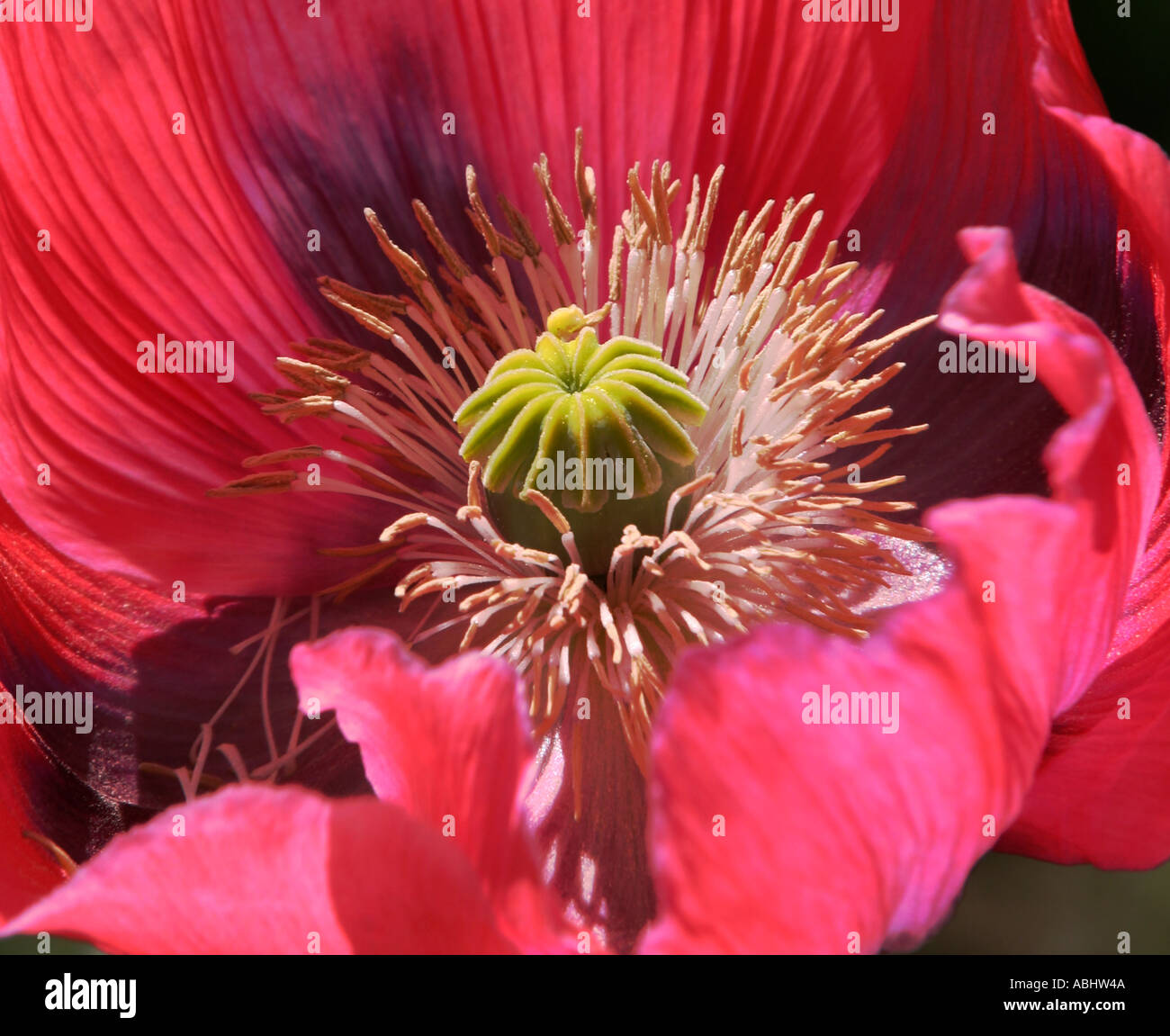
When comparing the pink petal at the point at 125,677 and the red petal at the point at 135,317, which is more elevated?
the red petal at the point at 135,317

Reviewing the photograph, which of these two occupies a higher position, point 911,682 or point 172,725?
point 911,682

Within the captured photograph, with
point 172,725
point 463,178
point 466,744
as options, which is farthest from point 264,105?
point 466,744

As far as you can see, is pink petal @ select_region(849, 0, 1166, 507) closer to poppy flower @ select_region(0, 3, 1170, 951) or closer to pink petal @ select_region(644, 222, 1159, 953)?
poppy flower @ select_region(0, 3, 1170, 951)

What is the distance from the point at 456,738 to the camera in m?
0.77

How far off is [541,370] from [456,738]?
0.67m

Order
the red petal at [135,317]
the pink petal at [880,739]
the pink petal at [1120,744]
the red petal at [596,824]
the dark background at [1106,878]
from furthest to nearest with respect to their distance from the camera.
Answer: the dark background at [1106,878]
the red petal at [135,317]
the red petal at [596,824]
the pink petal at [1120,744]
the pink petal at [880,739]

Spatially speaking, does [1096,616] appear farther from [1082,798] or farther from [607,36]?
[607,36]

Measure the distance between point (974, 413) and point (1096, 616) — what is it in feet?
1.97

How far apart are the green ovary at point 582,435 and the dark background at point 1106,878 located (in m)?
0.50

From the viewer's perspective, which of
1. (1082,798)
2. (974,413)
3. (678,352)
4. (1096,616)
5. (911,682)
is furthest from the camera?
(678,352)

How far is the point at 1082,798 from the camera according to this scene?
3.17 feet

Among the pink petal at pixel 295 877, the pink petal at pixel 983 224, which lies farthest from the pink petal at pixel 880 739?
the pink petal at pixel 983 224

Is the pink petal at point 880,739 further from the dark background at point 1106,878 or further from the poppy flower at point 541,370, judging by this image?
the dark background at point 1106,878

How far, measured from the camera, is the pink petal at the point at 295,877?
2.41 feet
